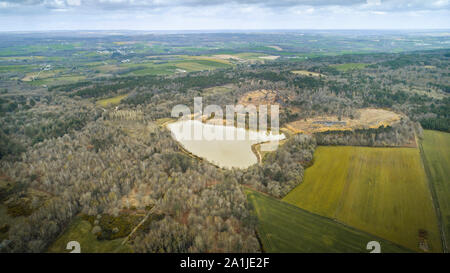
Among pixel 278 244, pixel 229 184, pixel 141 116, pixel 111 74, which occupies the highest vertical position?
pixel 111 74

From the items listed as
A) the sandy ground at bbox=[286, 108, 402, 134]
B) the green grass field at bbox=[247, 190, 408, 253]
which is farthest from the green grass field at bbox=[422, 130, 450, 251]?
the sandy ground at bbox=[286, 108, 402, 134]

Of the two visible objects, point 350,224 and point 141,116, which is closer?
point 350,224

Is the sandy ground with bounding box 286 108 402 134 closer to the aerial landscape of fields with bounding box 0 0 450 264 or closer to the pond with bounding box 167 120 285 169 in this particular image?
the aerial landscape of fields with bounding box 0 0 450 264

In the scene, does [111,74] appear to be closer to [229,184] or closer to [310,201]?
[229,184]

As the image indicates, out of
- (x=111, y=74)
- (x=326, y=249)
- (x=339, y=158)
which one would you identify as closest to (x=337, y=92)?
(x=339, y=158)

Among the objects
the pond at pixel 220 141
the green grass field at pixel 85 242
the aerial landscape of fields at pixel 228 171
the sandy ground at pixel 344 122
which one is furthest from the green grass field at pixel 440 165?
the green grass field at pixel 85 242

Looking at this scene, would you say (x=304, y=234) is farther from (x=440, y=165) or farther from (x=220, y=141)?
(x=220, y=141)

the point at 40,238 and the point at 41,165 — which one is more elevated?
the point at 41,165
